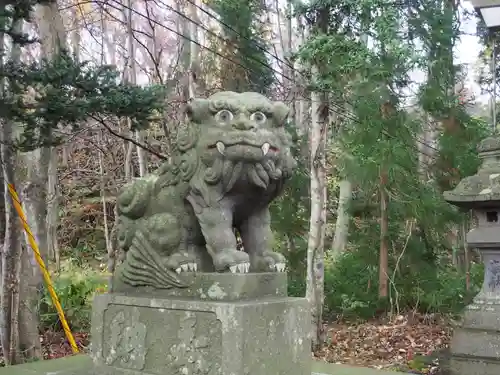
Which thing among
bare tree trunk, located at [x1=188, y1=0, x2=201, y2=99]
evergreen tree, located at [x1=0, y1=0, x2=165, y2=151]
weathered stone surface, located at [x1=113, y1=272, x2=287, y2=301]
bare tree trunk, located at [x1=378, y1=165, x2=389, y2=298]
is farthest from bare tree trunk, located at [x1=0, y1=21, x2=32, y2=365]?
bare tree trunk, located at [x1=378, y1=165, x2=389, y2=298]

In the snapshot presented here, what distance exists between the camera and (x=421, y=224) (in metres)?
9.09

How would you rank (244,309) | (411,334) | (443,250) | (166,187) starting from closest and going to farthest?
1. (244,309)
2. (166,187)
3. (411,334)
4. (443,250)

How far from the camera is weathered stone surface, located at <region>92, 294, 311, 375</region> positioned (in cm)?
308

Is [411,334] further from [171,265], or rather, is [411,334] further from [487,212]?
[171,265]

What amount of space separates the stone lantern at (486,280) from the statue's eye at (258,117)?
461cm

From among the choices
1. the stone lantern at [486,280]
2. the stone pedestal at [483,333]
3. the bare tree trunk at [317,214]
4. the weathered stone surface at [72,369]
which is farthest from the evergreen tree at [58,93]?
the stone pedestal at [483,333]

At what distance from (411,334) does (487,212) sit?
209 cm

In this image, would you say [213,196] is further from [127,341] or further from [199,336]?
[127,341]

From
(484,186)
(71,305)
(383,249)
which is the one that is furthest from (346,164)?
(71,305)

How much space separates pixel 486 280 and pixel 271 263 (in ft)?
16.4

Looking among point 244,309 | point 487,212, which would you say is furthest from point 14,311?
point 487,212

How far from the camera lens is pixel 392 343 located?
305 inches

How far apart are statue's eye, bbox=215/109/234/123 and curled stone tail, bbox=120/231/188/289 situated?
897mm

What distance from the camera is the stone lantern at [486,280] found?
695 cm
